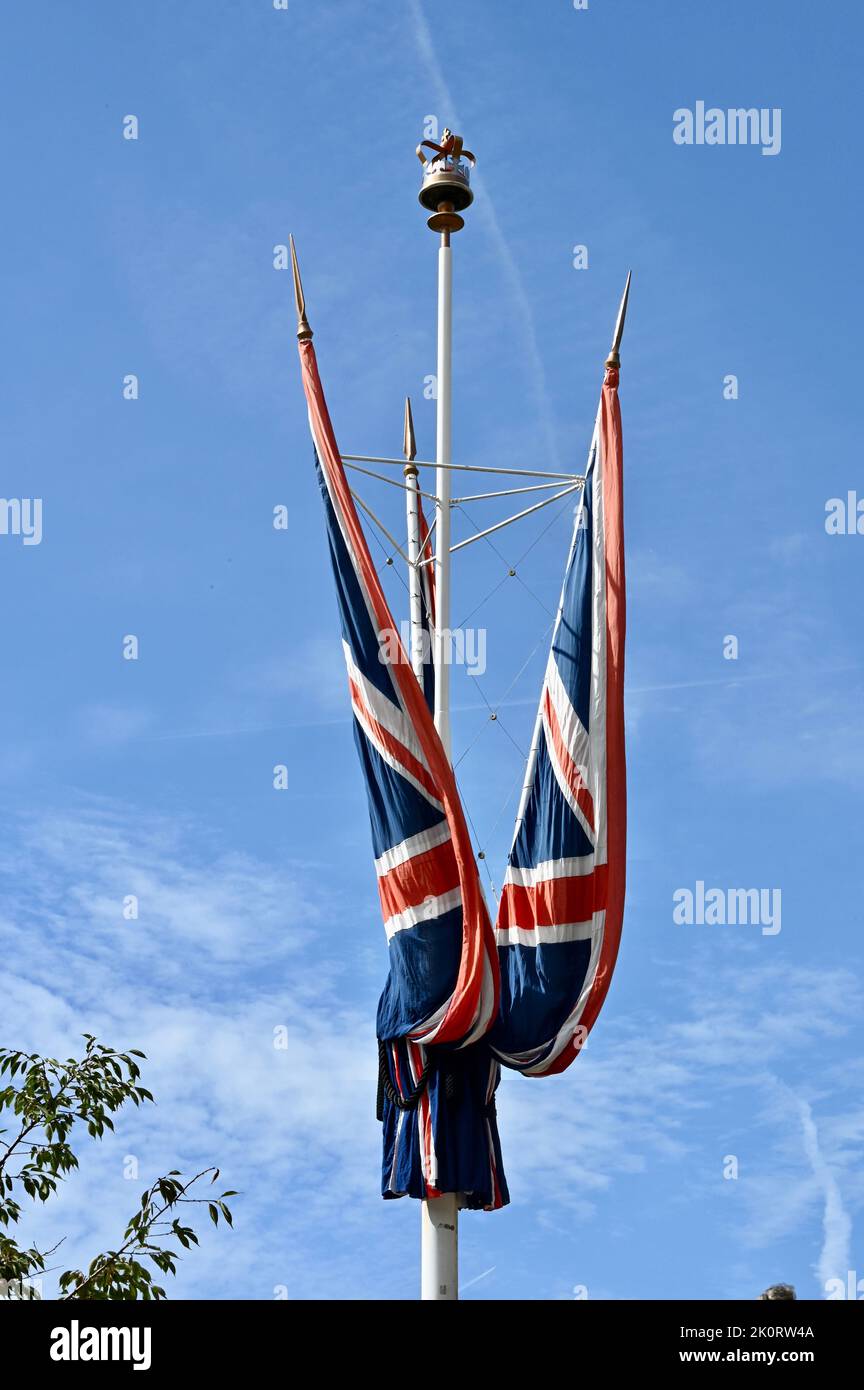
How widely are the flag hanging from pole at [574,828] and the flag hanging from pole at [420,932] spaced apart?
512mm

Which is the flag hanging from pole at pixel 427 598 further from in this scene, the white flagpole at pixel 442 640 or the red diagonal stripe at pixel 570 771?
the red diagonal stripe at pixel 570 771

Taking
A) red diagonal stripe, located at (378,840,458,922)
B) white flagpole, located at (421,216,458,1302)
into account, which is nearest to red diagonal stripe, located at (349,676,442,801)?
red diagonal stripe, located at (378,840,458,922)

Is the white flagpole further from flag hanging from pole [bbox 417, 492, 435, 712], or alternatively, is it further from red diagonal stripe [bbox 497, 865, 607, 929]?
red diagonal stripe [bbox 497, 865, 607, 929]

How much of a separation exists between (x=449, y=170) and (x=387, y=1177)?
11.5 meters

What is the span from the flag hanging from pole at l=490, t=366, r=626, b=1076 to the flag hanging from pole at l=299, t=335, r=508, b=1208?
20.2 inches

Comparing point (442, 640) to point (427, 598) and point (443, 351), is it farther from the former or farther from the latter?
point (443, 351)

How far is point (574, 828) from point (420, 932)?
1.91 m

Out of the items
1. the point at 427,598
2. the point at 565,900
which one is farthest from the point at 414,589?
the point at 565,900

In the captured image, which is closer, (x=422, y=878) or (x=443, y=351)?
(x=422, y=878)

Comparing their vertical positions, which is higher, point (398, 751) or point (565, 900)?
point (398, 751)

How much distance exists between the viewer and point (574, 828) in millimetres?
18656

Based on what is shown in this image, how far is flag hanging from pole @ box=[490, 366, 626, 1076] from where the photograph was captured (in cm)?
1823
